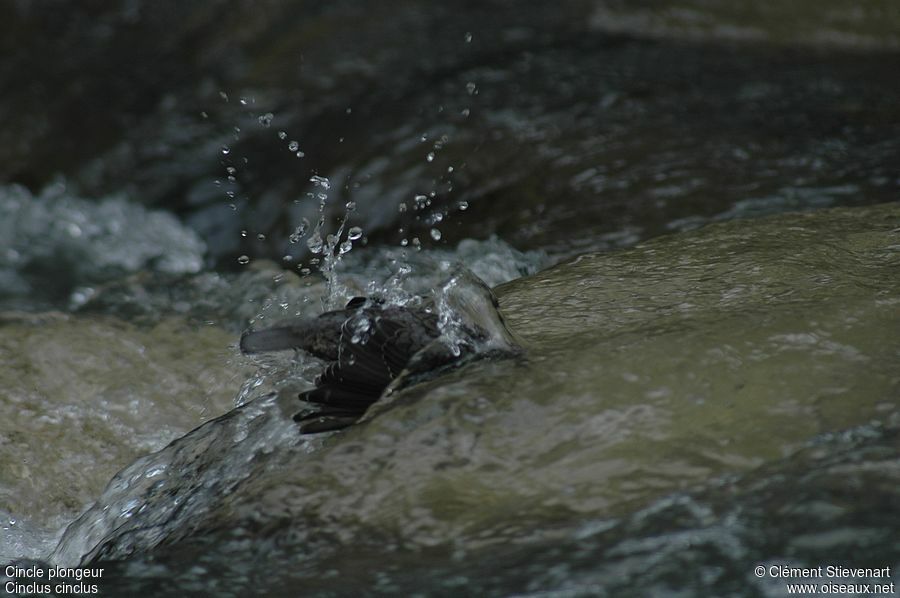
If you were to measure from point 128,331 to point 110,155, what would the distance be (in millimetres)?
2503

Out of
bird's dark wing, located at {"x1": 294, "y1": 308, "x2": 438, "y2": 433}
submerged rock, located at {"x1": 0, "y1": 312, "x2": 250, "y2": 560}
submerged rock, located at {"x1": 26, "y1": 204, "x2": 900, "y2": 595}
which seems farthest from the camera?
submerged rock, located at {"x1": 0, "y1": 312, "x2": 250, "y2": 560}

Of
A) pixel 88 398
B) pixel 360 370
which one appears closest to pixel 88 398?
pixel 88 398

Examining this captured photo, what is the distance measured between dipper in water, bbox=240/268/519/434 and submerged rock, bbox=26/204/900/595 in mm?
46

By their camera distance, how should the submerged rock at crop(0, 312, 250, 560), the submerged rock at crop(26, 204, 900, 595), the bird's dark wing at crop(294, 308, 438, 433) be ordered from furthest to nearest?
the submerged rock at crop(0, 312, 250, 560), the bird's dark wing at crop(294, 308, 438, 433), the submerged rock at crop(26, 204, 900, 595)

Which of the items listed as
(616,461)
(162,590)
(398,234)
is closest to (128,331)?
(398,234)

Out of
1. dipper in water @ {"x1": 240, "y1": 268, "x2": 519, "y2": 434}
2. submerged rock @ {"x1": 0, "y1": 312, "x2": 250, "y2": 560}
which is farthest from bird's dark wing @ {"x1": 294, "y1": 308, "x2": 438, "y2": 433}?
submerged rock @ {"x1": 0, "y1": 312, "x2": 250, "y2": 560}

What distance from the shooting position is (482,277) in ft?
9.94

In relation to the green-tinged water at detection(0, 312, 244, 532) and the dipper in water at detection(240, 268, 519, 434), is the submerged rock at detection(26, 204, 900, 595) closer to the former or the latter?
the dipper in water at detection(240, 268, 519, 434)

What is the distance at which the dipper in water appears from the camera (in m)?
1.96

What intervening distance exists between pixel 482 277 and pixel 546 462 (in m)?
1.32

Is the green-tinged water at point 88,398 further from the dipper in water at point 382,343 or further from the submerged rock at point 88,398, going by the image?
the dipper in water at point 382,343

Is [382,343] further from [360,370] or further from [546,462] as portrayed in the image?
[546,462]

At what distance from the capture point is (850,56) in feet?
16.1

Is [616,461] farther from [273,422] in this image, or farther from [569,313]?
[273,422]
